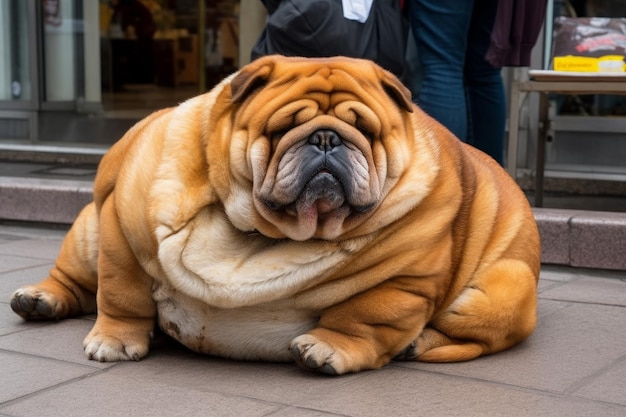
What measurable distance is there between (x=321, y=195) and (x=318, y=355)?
480 mm

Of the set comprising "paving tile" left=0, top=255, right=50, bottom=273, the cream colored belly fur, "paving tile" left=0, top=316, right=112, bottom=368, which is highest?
the cream colored belly fur

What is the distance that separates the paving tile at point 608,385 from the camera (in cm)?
306

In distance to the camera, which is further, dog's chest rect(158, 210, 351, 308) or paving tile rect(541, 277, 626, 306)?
paving tile rect(541, 277, 626, 306)

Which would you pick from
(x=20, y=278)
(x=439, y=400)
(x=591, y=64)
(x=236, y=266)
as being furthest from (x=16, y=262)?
(x=591, y=64)

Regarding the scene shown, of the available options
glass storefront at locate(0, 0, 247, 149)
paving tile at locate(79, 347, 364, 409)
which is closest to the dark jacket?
paving tile at locate(79, 347, 364, 409)

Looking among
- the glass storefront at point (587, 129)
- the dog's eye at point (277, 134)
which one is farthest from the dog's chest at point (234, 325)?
the glass storefront at point (587, 129)

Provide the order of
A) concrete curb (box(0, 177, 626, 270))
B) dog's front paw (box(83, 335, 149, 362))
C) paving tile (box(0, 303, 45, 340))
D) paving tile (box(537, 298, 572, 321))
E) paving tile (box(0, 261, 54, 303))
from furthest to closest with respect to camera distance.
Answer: concrete curb (box(0, 177, 626, 270)) → paving tile (box(0, 261, 54, 303)) → paving tile (box(537, 298, 572, 321)) → paving tile (box(0, 303, 45, 340)) → dog's front paw (box(83, 335, 149, 362))

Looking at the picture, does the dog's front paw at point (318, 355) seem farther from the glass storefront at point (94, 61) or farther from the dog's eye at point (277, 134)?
the glass storefront at point (94, 61)

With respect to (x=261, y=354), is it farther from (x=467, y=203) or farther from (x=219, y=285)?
(x=467, y=203)

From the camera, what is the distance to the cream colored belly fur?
10.4 ft

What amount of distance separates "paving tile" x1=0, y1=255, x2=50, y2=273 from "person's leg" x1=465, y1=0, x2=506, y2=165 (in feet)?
7.39

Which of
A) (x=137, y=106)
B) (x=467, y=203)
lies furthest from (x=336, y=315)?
(x=137, y=106)

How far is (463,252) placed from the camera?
3.46 m

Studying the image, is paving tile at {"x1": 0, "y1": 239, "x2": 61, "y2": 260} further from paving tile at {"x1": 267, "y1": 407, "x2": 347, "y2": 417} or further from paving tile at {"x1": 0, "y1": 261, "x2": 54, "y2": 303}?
paving tile at {"x1": 267, "y1": 407, "x2": 347, "y2": 417}
